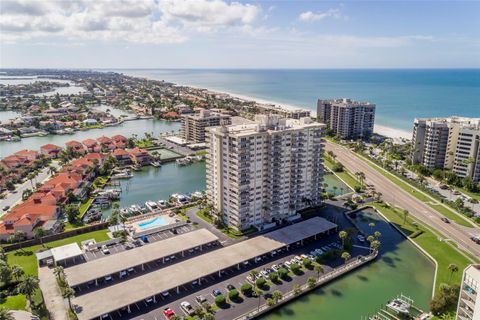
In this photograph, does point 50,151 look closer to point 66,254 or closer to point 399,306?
point 66,254

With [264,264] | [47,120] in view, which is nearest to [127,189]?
[264,264]

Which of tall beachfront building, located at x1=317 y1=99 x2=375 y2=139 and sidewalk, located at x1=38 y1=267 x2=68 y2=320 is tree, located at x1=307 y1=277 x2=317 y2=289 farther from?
tall beachfront building, located at x1=317 y1=99 x2=375 y2=139

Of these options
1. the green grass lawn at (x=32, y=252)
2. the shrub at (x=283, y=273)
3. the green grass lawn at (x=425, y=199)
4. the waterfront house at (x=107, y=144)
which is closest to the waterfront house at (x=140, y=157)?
the waterfront house at (x=107, y=144)

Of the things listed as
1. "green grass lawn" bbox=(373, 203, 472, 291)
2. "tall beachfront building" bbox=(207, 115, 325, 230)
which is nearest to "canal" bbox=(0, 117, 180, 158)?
"tall beachfront building" bbox=(207, 115, 325, 230)

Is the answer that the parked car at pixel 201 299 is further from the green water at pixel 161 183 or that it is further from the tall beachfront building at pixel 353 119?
the tall beachfront building at pixel 353 119

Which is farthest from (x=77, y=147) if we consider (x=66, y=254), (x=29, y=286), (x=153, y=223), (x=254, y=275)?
(x=254, y=275)
